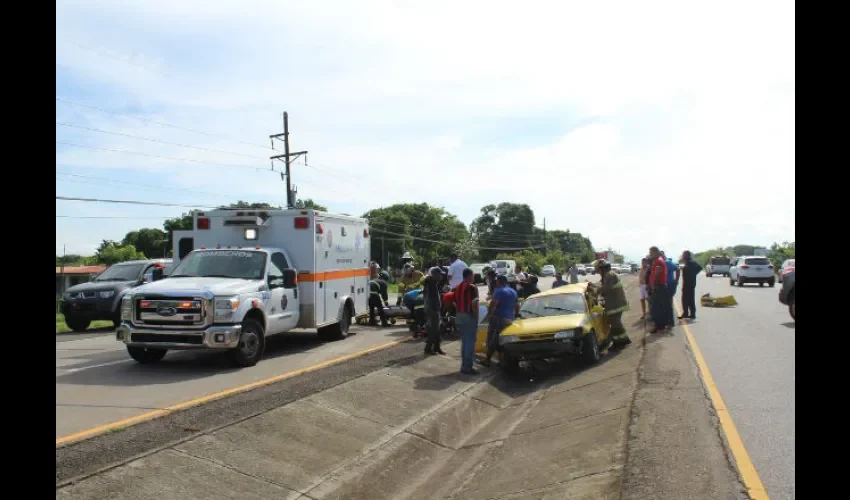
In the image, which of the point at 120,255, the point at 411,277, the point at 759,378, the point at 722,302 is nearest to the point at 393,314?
the point at 411,277

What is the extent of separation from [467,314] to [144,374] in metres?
5.58

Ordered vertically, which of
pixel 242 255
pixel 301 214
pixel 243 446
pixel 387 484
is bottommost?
pixel 387 484

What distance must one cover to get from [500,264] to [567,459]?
4104 cm

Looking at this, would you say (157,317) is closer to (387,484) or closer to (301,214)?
(301,214)

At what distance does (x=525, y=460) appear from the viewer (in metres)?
7.31

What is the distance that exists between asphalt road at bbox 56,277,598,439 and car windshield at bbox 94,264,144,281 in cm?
282

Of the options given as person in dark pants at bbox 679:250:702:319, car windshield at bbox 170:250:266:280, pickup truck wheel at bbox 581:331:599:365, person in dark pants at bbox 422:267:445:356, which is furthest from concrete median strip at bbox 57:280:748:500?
person in dark pants at bbox 679:250:702:319

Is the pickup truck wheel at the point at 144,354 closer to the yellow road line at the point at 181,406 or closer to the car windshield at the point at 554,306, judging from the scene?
the yellow road line at the point at 181,406

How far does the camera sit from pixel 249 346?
Answer: 11.8 m

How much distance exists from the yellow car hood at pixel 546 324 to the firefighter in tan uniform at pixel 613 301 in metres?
1.50

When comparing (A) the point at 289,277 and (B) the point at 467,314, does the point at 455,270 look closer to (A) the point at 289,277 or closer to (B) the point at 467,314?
(B) the point at 467,314

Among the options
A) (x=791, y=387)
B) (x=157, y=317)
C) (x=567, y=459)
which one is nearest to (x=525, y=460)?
(x=567, y=459)

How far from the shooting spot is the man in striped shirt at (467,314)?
460 inches

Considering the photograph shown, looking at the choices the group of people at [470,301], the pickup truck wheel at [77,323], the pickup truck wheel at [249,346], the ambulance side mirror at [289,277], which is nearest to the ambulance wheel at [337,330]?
the group of people at [470,301]
